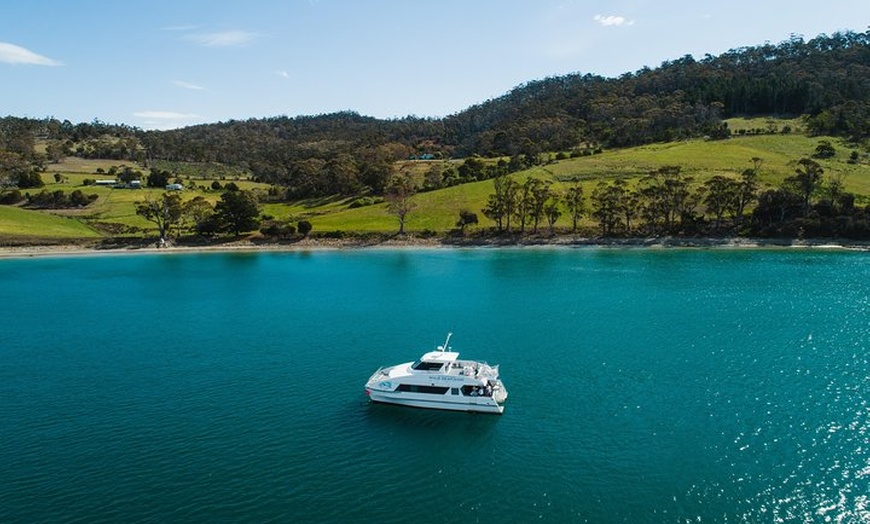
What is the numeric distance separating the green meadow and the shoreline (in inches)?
259

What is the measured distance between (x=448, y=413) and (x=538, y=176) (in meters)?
129

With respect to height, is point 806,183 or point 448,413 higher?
point 806,183

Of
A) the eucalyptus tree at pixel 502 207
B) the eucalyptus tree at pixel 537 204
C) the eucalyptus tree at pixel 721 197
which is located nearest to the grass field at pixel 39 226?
the eucalyptus tree at pixel 502 207

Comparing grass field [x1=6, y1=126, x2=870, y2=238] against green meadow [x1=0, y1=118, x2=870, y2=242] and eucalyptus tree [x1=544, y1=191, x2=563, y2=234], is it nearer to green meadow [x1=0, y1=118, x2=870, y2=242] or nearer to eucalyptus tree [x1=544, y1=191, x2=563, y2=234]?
green meadow [x1=0, y1=118, x2=870, y2=242]

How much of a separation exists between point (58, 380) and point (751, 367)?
5916cm

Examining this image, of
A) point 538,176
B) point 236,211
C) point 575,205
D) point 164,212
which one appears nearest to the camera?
point 575,205

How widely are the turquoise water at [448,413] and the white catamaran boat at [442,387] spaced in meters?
1.18

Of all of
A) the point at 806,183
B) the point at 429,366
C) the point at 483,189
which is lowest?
the point at 429,366

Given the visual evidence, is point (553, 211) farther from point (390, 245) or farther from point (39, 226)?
point (39, 226)

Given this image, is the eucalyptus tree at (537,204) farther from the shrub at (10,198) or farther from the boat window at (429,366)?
the shrub at (10,198)

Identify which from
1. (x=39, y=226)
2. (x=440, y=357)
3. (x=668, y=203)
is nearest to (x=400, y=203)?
(x=668, y=203)

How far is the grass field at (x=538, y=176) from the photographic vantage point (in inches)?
5620

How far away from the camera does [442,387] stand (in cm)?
4284

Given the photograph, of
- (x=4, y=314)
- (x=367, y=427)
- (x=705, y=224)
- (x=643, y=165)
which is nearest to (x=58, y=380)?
(x=367, y=427)
